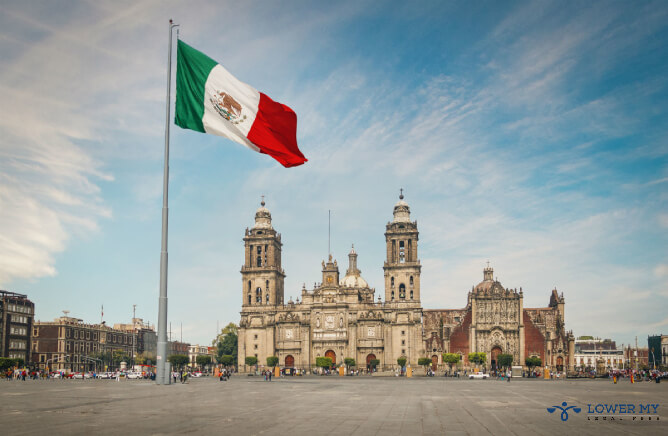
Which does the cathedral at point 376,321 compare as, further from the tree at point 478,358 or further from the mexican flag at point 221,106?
the mexican flag at point 221,106

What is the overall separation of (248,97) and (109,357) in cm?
12256

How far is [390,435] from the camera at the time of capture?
687 inches

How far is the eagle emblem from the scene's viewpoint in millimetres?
17188

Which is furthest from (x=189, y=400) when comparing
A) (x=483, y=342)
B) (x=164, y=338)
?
(x=483, y=342)

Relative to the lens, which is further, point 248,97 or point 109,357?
point 109,357

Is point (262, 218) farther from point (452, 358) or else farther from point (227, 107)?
point (227, 107)

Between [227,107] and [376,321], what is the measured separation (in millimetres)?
90238

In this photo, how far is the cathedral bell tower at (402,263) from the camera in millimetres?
105750

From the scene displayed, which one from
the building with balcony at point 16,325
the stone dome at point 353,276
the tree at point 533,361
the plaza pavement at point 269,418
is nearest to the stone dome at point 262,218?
the stone dome at point 353,276

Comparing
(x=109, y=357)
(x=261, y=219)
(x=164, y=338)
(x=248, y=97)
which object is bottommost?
(x=109, y=357)

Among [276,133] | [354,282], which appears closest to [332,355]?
[354,282]

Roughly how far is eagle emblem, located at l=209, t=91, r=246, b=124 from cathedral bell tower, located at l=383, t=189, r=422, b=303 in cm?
9041

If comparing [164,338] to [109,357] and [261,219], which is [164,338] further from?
[109,357]

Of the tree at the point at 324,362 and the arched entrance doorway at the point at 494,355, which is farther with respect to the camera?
the arched entrance doorway at the point at 494,355
